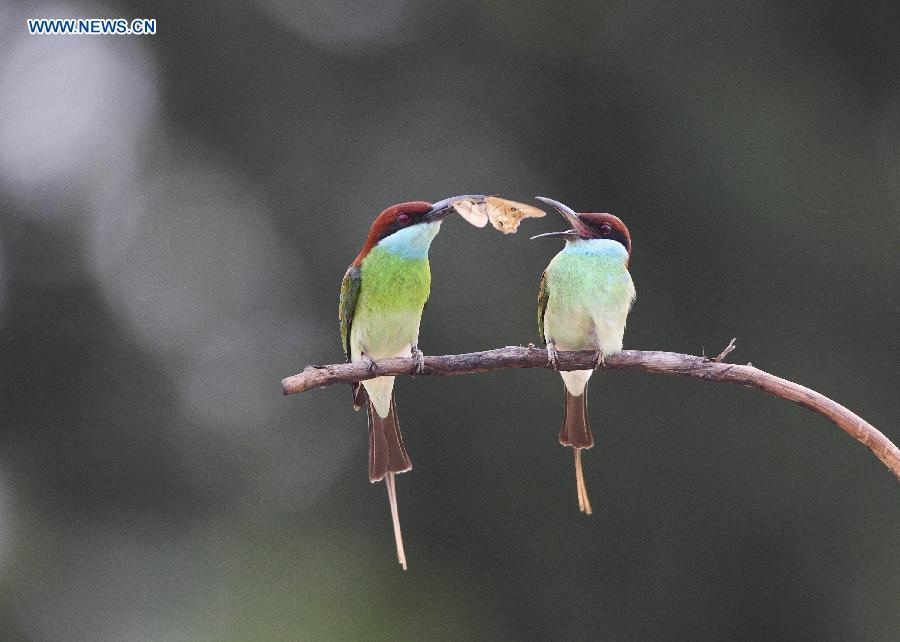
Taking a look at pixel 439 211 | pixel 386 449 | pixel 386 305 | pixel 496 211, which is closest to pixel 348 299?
pixel 386 305

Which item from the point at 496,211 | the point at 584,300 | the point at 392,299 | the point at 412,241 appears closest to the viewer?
the point at 496,211

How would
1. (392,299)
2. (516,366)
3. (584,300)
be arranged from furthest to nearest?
(584,300), (392,299), (516,366)

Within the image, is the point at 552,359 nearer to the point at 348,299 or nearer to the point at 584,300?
the point at 584,300

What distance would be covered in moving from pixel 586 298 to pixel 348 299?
627 millimetres

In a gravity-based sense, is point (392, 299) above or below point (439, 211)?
below

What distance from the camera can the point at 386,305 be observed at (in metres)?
3.17

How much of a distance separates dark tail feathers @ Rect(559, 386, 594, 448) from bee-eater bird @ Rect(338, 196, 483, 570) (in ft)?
1.13

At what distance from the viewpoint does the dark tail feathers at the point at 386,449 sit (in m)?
2.74

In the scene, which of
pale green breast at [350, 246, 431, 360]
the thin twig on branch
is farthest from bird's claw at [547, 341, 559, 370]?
pale green breast at [350, 246, 431, 360]

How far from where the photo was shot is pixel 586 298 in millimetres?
3275

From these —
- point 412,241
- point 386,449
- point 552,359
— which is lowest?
point 386,449

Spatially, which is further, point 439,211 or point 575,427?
point 575,427

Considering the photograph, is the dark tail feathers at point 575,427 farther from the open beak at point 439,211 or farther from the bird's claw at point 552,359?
the open beak at point 439,211

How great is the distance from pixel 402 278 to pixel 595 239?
522 millimetres
